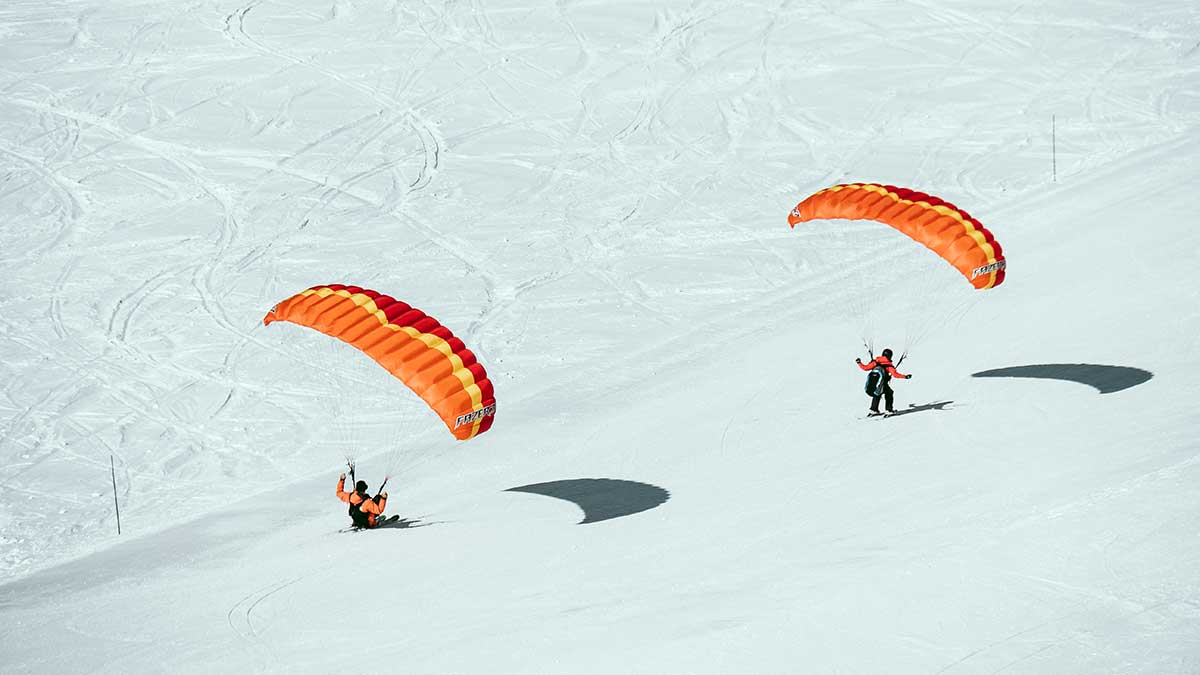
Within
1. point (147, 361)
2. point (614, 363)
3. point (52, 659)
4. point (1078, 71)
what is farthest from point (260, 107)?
point (52, 659)

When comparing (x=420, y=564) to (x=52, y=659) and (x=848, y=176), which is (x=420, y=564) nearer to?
(x=52, y=659)

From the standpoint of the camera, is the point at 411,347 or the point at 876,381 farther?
the point at 876,381

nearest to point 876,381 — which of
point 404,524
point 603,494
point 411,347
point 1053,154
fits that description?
point 603,494

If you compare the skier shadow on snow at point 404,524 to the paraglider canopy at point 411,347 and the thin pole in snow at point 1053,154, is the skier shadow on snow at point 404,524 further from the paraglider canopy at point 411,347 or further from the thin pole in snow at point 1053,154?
the thin pole in snow at point 1053,154

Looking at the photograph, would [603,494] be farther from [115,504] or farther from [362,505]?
[115,504]

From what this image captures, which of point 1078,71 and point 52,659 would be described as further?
point 1078,71

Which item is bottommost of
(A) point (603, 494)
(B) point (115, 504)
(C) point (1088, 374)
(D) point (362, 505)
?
(D) point (362, 505)

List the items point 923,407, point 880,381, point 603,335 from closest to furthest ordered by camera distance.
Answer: point 880,381
point 923,407
point 603,335

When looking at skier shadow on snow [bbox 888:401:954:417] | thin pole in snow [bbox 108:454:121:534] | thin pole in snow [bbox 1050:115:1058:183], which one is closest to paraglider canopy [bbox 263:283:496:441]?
thin pole in snow [bbox 108:454:121:534]
